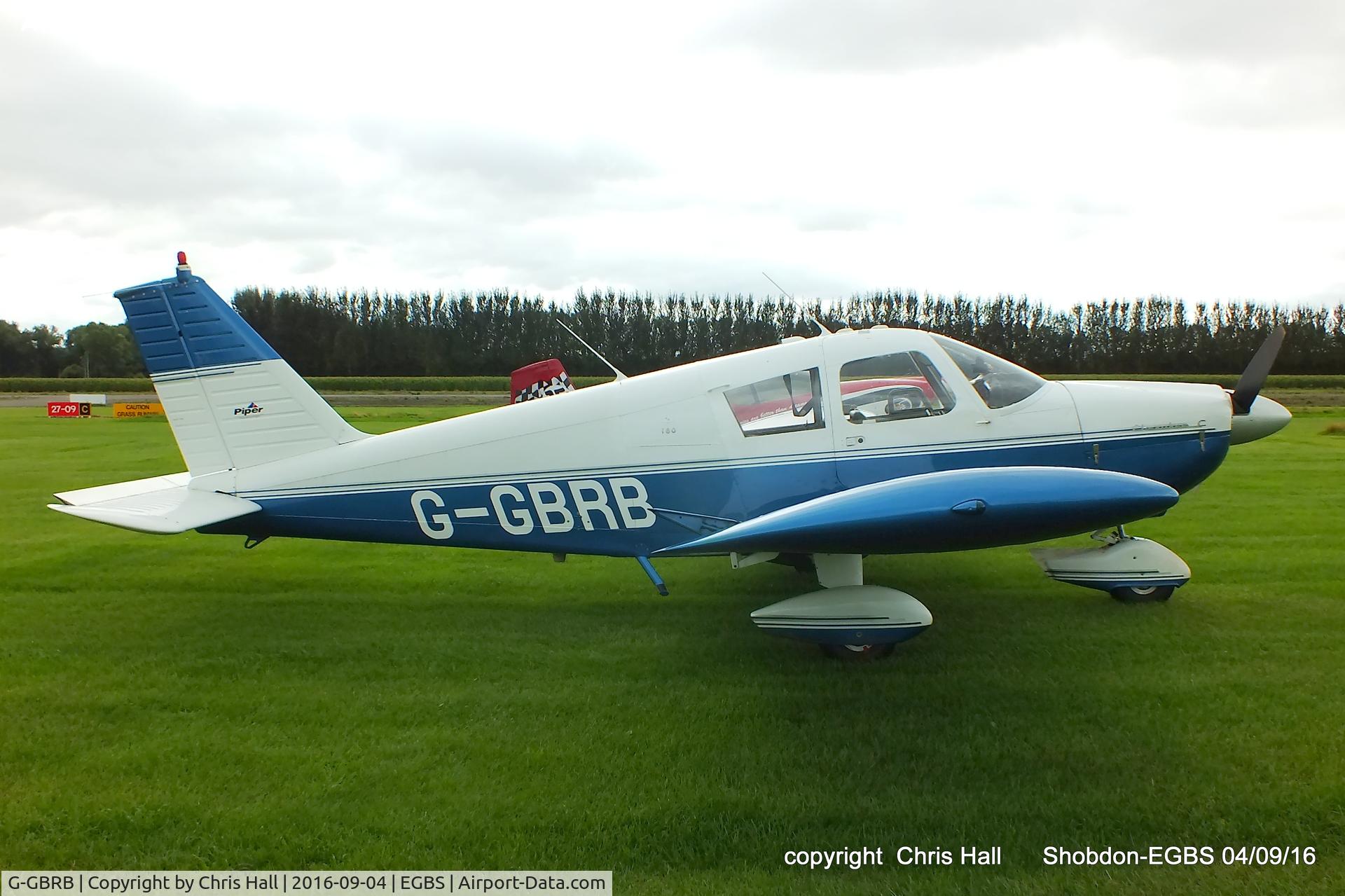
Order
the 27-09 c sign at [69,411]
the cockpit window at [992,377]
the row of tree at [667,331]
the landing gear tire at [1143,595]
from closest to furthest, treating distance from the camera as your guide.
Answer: the cockpit window at [992,377] → the landing gear tire at [1143,595] → the 27-09 c sign at [69,411] → the row of tree at [667,331]

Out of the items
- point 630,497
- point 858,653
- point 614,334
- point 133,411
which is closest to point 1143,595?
point 858,653

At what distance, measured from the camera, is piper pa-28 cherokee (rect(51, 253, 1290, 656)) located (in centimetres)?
513

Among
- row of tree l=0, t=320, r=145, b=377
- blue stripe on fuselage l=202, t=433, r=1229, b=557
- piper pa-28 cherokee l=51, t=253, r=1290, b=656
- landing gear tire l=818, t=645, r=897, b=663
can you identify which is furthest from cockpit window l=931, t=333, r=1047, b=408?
row of tree l=0, t=320, r=145, b=377

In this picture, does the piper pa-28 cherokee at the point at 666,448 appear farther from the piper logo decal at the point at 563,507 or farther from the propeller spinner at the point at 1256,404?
the propeller spinner at the point at 1256,404

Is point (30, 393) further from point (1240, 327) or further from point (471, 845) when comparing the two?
point (1240, 327)

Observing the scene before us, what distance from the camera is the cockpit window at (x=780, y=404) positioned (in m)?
5.20

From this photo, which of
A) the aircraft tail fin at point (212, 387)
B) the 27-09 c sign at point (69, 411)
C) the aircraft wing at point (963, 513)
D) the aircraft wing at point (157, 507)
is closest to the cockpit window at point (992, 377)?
the aircraft wing at point (963, 513)

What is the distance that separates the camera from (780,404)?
17.3 feet

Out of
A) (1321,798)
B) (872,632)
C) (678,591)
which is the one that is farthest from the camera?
(678,591)

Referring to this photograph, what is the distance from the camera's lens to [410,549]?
28.3 feet

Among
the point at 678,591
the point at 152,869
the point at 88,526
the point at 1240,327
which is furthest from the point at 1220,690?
the point at 1240,327

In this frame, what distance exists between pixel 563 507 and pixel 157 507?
2.91 meters

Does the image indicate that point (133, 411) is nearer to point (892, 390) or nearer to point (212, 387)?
point (212, 387)

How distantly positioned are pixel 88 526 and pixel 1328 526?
48.4 ft
